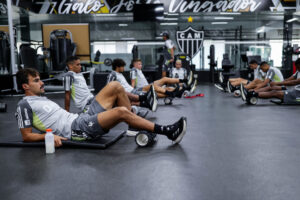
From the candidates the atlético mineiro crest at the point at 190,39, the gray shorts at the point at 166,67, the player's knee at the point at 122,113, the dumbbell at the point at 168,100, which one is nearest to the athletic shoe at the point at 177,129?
the player's knee at the point at 122,113

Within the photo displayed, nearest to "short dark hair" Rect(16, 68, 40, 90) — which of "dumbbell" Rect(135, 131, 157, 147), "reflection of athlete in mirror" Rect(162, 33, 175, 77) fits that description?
"dumbbell" Rect(135, 131, 157, 147)

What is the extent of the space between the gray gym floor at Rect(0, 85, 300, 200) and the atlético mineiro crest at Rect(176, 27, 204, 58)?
25.8 ft

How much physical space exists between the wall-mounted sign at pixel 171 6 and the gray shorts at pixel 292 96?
22.8 ft

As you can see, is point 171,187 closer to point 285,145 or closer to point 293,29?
point 285,145

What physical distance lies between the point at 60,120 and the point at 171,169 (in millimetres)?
1070

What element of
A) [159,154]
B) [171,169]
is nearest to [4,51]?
[159,154]

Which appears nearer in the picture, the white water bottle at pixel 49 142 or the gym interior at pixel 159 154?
the gym interior at pixel 159 154

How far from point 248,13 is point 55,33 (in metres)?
7.42

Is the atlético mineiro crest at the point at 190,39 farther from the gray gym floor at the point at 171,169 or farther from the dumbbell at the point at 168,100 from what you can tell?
the gray gym floor at the point at 171,169

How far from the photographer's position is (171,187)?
168 centimetres

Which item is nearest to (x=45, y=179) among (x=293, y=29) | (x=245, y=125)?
(x=245, y=125)

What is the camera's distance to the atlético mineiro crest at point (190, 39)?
421 inches

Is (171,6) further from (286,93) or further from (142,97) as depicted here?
(142,97)

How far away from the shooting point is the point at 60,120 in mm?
2443
